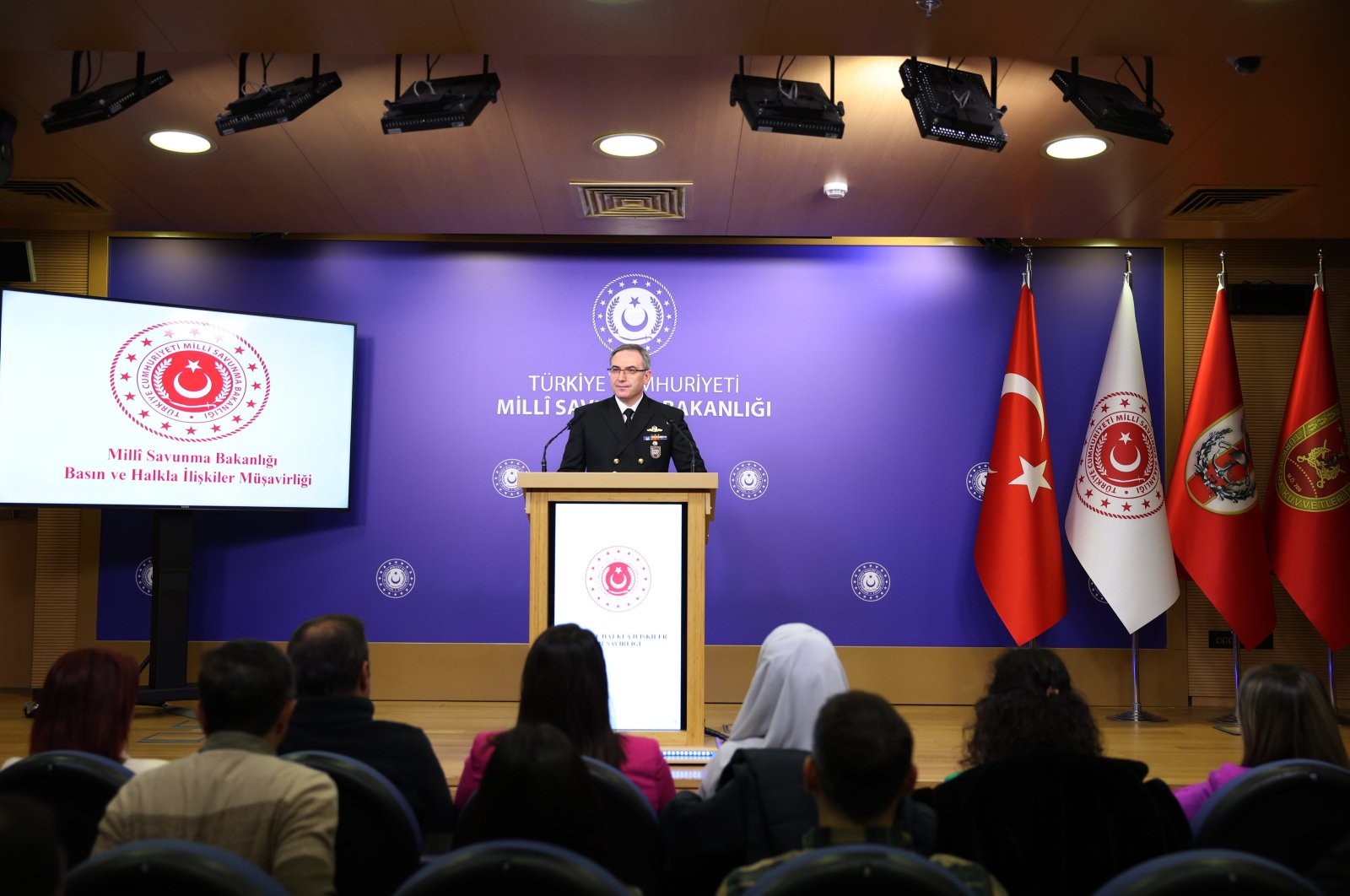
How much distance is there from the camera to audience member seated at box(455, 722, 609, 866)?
1587mm

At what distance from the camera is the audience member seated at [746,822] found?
2.04m

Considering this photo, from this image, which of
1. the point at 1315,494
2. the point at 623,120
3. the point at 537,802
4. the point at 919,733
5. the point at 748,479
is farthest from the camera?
the point at 748,479

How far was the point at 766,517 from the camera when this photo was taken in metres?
6.24

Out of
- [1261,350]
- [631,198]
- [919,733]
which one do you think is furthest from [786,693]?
[1261,350]

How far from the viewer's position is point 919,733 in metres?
5.28

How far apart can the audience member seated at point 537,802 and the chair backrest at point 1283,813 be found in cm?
121

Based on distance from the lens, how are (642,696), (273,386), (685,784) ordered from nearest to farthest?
(685,784)
(642,696)
(273,386)

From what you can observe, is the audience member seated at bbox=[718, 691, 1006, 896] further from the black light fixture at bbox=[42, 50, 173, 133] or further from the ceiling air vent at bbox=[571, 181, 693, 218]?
the ceiling air vent at bbox=[571, 181, 693, 218]

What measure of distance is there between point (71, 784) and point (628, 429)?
10.2 feet

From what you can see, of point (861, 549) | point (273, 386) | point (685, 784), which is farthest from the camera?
point (861, 549)

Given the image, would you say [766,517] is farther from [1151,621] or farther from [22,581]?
[22,581]

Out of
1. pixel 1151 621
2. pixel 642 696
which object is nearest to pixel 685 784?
pixel 642 696

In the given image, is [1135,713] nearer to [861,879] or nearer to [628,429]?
[628,429]

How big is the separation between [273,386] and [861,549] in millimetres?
3415
